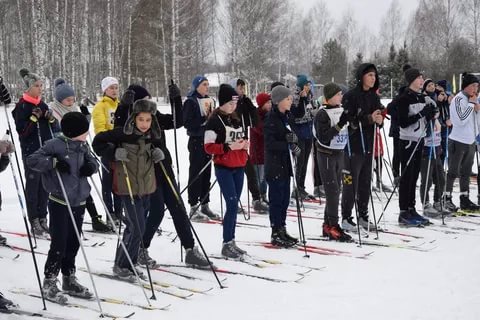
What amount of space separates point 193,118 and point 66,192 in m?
3.22

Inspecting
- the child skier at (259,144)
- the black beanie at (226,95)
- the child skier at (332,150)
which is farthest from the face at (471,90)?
the black beanie at (226,95)

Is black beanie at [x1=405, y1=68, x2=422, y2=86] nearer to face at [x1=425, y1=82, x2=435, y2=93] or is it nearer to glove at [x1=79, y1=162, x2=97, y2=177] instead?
face at [x1=425, y1=82, x2=435, y2=93]

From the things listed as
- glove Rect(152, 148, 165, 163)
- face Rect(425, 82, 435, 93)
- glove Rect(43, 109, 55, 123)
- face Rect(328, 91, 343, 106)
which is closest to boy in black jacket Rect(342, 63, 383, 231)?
face Rect(328, 91, 343, 106)

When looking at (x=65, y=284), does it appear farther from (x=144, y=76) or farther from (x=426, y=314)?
(x=144, y=76)

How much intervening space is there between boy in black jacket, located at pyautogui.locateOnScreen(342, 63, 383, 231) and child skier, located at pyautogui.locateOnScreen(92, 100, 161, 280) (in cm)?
259

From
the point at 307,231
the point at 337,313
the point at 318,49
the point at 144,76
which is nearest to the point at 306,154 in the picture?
the point at 307,231

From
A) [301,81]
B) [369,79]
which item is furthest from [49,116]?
[301,81]

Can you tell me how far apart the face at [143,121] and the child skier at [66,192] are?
46cm

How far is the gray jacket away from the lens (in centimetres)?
433

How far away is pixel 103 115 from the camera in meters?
6.44

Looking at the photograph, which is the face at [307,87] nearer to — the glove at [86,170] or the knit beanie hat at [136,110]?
the knit beanie hat at [136,110]

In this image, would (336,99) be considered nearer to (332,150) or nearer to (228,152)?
(332,150)

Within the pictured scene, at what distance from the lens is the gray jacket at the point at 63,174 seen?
4328 mm

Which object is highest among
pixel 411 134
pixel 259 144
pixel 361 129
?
pixel 361 129
